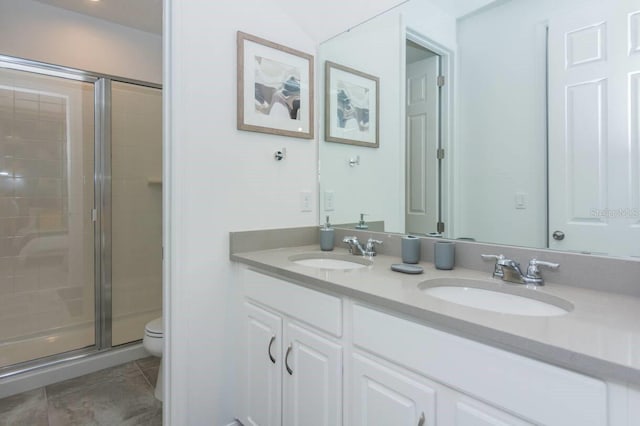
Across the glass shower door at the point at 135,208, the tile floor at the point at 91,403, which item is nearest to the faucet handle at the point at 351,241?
the tile floor at the point at 91,403

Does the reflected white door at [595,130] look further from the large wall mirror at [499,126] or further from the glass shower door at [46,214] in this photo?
the glass shower door at [46,214]

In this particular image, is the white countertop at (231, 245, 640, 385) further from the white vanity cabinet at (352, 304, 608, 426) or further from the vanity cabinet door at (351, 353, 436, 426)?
the vanity cabinet door at (351, 353, 436, 426)

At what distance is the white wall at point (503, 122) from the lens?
1234mm

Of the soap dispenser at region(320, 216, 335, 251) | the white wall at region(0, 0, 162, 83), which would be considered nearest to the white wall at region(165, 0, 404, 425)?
the soap dispenser at region(320, 216, 335, 251)

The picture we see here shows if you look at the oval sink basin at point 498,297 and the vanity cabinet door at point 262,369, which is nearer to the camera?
the oval sink basin at point 498,297

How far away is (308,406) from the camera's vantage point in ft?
3.94

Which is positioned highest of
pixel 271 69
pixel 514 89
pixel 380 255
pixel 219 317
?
pixel 271 69

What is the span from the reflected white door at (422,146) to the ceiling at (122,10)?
1935mm

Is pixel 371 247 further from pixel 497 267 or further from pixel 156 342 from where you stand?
pixel 156 342

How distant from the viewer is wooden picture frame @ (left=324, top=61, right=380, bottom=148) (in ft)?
6.38

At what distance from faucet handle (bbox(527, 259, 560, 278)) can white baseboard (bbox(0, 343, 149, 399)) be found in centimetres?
247

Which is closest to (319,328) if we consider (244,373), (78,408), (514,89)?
(244,373)

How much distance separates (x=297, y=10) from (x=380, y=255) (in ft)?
4.40

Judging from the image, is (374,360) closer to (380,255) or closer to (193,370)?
(380,255)
